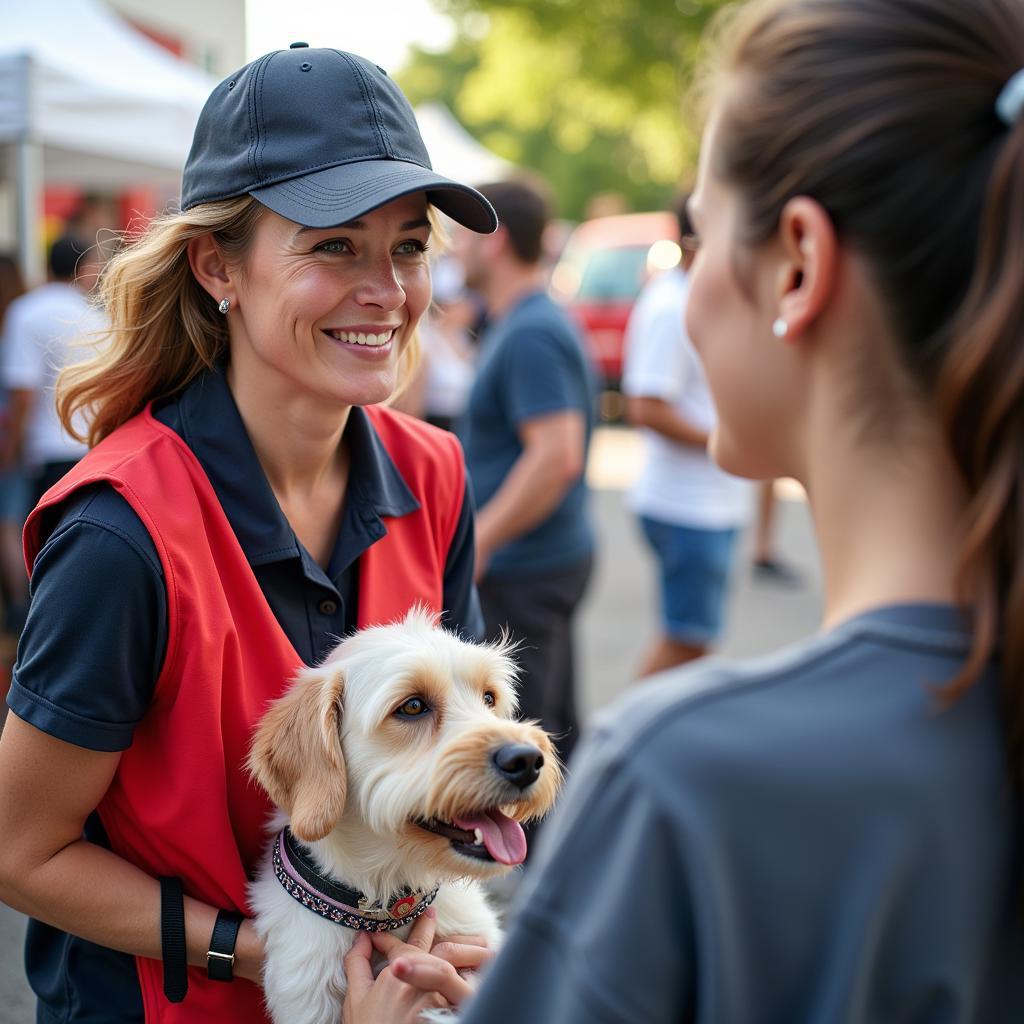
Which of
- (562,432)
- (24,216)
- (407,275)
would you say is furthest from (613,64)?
(407,275)

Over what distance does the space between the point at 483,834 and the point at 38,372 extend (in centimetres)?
533

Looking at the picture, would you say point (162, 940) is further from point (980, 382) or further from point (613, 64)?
point (613, 64)

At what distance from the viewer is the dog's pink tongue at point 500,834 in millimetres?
1849

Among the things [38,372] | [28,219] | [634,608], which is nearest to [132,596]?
[38,372]

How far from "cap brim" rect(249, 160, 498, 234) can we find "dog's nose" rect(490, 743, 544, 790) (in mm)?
950

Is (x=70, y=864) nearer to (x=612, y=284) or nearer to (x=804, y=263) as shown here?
(x=804, y=263)

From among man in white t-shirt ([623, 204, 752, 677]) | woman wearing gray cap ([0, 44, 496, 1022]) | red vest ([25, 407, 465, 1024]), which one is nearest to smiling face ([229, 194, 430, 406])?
woman wearing gray cap ([0, 44, 496, 1022])

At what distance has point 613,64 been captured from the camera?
22.0 meters

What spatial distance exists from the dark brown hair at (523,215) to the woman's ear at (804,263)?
387 centimetres

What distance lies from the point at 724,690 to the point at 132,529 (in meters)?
1.06

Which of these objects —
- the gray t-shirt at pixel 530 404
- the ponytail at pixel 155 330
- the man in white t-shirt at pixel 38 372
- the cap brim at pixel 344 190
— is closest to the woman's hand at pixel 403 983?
the ponytail at pixel 155 330

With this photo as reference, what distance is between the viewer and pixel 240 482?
1.90m

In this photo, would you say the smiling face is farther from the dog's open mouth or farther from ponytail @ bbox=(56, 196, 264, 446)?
the dog's open mouth

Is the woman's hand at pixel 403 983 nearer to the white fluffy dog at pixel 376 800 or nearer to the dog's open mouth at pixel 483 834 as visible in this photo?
the white fluffy dog at pixel 376 800
